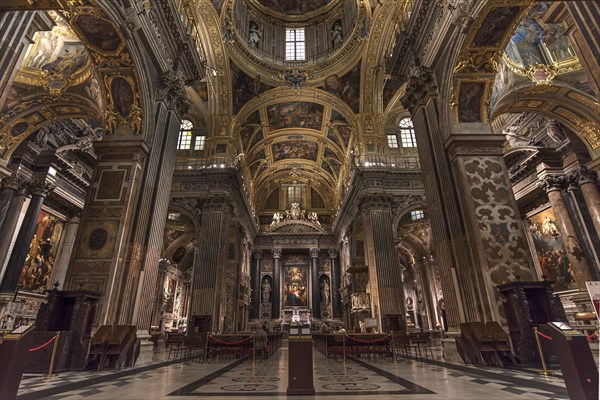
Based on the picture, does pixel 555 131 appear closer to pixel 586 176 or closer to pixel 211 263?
pixel 586 176

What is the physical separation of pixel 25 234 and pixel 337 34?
1977cm

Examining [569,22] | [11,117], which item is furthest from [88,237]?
[569,22]

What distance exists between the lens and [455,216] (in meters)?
7.57

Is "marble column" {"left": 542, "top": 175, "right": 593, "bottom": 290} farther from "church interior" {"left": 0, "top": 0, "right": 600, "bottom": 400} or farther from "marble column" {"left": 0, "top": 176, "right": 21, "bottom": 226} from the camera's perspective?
"marble column" {"left": 0, "top": 176, "right": 21, "bottom": 226}

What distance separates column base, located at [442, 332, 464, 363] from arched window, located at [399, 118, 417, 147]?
46.8 ft

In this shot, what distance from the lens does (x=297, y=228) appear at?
95.4ft

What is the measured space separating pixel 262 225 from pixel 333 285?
29.0ft

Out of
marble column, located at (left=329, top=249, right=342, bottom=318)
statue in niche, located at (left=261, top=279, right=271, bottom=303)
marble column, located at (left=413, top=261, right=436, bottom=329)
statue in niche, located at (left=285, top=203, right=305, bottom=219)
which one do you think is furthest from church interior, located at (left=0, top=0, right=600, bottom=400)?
statue in niche, located at (left=285, top=203, right=305, bottom=219)

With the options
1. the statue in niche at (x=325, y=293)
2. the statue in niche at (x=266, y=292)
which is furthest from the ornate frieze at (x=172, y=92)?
the statue in niche at (x=325, y=293)

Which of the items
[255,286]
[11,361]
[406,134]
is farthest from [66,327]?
[255,286]

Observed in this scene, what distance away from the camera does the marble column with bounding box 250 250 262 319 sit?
88.8 feet

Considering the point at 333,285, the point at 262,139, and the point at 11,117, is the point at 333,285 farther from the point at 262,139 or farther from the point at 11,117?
the point at 11,117

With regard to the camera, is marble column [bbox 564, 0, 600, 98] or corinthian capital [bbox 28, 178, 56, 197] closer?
marble column [bbox 564, 0, 600, 98]

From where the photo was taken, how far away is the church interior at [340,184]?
530 centimetres
